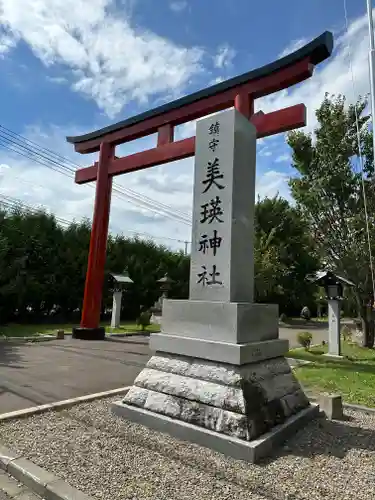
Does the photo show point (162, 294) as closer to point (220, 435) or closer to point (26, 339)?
point (26, 339)

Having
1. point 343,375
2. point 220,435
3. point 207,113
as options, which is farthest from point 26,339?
point 220,435

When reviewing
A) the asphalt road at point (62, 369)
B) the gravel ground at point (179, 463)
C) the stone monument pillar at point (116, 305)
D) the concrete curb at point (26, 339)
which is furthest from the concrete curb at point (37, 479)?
the stone monument pillar at point (116, 305)

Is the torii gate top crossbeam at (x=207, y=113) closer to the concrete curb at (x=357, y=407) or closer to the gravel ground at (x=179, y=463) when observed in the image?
the concrete curb at (x=357, y=407)

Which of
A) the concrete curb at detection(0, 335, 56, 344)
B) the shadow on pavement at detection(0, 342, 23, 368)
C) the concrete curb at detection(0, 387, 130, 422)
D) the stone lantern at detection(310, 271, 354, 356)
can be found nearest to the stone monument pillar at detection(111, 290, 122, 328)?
the concrete curb at detection(0, 335, 56, 344)

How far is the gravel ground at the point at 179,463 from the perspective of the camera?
8.47ft

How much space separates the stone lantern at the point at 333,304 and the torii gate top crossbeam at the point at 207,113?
A: 4733 mm

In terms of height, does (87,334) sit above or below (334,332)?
below

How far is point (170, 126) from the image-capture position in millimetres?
9992

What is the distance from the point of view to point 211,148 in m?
4.38

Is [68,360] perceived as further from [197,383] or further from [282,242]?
[282,242]

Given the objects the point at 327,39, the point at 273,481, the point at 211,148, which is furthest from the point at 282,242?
the point at 273,481

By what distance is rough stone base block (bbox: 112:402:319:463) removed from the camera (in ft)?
10.1

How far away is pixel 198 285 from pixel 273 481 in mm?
2039

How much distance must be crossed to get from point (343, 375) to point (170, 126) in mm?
7483
